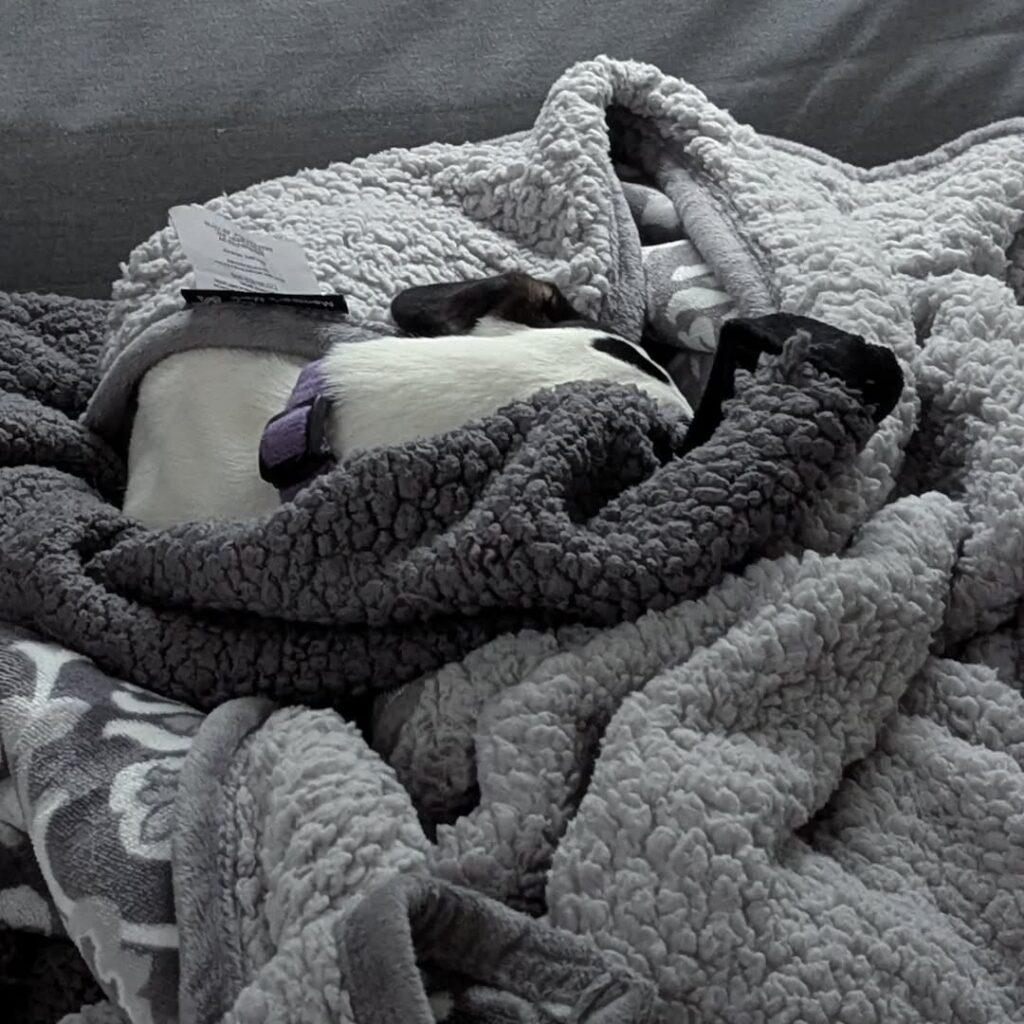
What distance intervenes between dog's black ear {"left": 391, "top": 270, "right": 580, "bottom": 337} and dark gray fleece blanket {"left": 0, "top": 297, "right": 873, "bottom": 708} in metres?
0.21

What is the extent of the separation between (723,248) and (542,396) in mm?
321

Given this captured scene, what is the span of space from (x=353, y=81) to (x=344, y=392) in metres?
0.57

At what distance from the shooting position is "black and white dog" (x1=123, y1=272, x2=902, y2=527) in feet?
2.94

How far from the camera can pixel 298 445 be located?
90cm

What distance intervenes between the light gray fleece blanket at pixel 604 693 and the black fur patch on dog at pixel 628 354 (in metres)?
0.11

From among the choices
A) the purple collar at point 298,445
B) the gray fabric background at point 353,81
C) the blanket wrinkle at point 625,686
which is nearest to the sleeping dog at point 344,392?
the purple collar at point 298,445

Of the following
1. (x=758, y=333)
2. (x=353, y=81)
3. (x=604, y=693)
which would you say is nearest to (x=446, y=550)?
(x=604, y=693)

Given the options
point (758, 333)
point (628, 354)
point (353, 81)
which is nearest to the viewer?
point (758, 333)

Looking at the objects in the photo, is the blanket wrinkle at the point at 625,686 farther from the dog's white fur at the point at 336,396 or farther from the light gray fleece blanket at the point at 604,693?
the dog's white fur at the point at 336,396

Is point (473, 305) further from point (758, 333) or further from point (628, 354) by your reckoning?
point (758, 333)

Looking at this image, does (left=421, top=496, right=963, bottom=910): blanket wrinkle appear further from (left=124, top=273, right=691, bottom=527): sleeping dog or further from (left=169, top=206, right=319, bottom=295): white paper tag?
(left=169, top=206, right=319, bottom=295): white paper tag

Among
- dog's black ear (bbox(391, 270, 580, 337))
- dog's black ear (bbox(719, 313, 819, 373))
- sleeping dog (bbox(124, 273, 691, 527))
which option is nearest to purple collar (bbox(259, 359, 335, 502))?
sleeping dog (bbox(124, 273, 691, 527))

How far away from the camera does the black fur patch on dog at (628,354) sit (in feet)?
3.29

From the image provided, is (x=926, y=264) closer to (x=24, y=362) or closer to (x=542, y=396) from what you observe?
(x=542, y=396)
